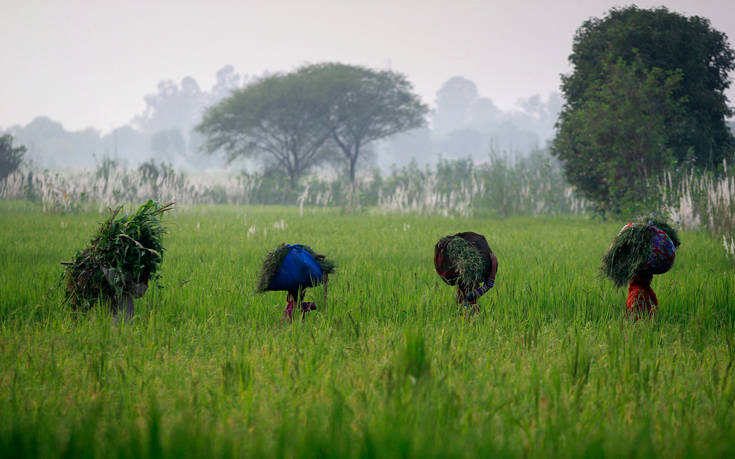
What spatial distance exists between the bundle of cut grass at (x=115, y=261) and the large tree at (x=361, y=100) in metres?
24.6

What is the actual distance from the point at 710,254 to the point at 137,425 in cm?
713

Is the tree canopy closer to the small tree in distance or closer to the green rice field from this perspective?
the small tree in distance

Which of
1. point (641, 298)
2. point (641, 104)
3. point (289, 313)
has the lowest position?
point (289, 313)

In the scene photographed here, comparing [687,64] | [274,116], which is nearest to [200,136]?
[274,116]

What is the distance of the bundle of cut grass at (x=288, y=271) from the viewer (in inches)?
123

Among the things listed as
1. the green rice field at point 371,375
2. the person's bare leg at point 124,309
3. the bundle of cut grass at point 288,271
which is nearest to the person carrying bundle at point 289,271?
the bundle of cut grass at point 288,271

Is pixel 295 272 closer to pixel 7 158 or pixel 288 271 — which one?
pixel 288 271

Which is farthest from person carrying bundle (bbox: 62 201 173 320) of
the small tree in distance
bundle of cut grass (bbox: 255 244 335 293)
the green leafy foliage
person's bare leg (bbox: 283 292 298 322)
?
the small tree in distance

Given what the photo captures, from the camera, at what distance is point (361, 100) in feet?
94.7

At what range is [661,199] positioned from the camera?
11.3 m

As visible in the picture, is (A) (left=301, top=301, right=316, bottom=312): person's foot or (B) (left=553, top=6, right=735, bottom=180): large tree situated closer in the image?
(A) (left=301, top=301, right=316, bottom=312): person's foot

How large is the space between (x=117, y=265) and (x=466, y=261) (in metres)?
2.34

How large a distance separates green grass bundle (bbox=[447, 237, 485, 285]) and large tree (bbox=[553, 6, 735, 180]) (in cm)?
1199

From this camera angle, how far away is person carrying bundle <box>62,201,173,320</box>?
125 inches
